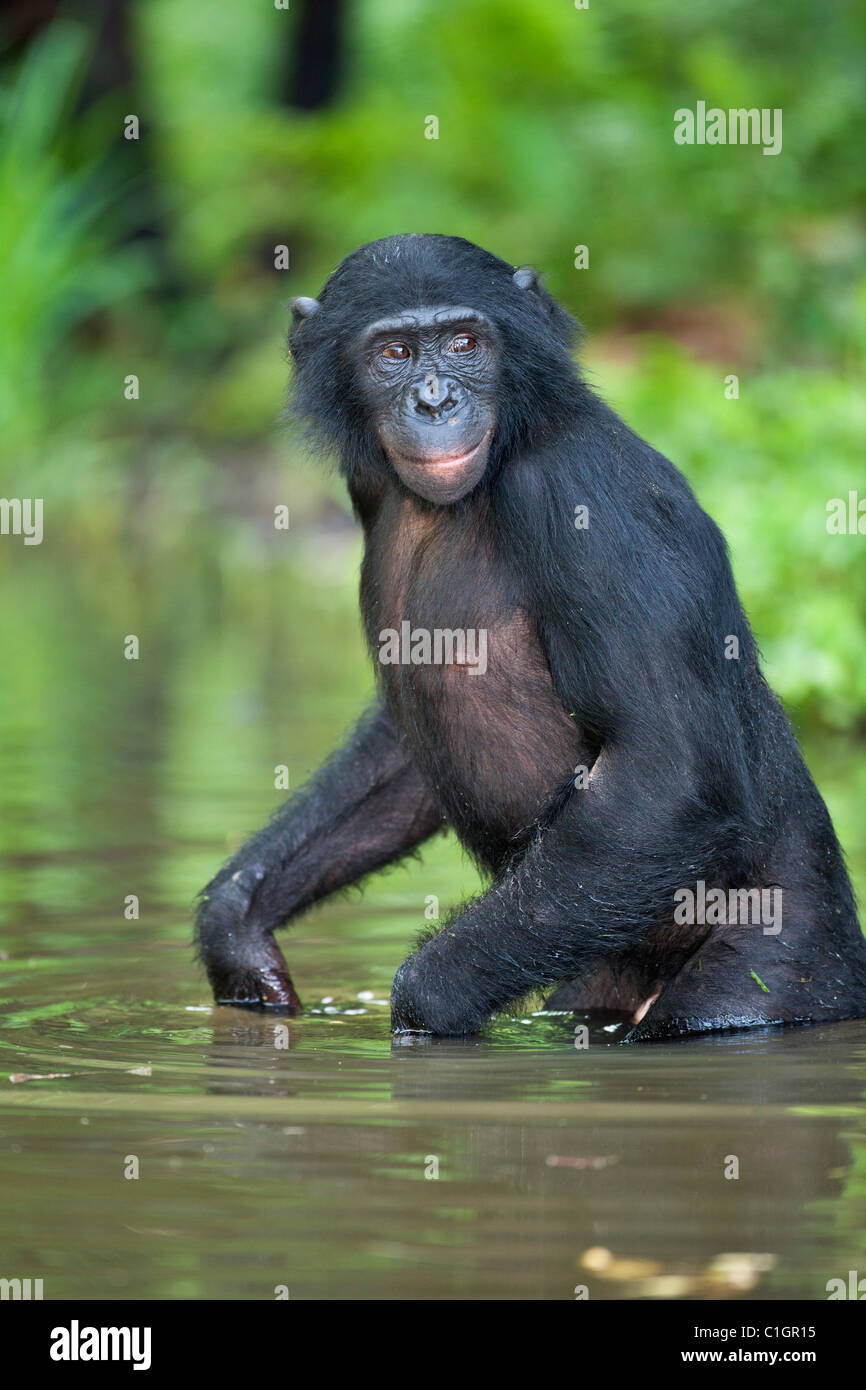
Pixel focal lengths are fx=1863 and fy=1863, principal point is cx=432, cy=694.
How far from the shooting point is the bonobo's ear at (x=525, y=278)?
5.89 meters

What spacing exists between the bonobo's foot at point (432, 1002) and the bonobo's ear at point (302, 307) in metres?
2.12

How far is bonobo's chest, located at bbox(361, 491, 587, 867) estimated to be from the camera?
5656mm

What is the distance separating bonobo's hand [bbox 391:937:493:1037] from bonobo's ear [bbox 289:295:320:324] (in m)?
2.11

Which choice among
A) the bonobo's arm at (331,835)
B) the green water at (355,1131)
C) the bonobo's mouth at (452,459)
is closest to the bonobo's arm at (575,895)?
the green water at (355,1131)

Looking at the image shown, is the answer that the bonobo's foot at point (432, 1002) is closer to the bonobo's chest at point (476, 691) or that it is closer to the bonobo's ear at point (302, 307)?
the bonobo's chest at point (476, 691)

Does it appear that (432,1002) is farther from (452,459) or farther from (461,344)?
(461,344)

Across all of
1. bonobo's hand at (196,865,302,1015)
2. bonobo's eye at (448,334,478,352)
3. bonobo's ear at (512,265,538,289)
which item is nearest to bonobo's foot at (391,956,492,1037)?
bonobo's hand at (196,865,302,1015)

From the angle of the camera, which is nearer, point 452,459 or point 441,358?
point 452,459

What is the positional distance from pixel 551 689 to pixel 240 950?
57.3 inches

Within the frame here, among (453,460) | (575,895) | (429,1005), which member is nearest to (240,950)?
(429,1005)

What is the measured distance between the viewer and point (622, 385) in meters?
17.0

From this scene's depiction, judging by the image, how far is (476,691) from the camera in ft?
18.7
